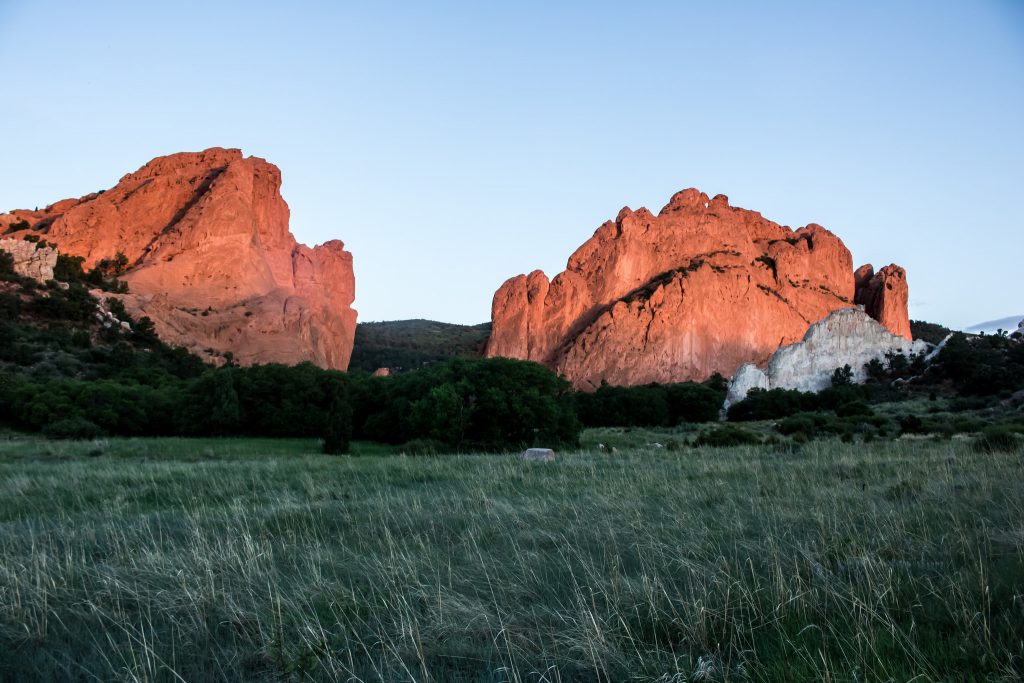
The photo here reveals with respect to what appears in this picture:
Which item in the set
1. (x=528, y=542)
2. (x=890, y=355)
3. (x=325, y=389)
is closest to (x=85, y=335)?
(x=325, y=389)

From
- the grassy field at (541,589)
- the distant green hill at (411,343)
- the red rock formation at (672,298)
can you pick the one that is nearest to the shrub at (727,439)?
the grassy field at (541,589)

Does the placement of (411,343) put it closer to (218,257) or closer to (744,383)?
(218,257)

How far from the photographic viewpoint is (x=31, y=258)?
63625 mm

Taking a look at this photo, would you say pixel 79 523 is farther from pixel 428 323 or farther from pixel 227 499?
pixel 428 323

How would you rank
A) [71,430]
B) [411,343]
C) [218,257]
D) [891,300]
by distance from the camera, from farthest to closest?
[411,343]
[891,300]
[218,257]
[71,430]

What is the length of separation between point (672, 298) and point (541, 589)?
86730 mm

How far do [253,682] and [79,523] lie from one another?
6780mm

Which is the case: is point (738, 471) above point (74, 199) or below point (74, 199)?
below

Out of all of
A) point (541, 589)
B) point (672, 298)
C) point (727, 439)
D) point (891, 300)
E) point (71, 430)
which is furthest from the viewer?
point (891, 300)

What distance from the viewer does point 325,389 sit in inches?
1649

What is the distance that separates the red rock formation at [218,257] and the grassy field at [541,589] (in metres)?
64.0

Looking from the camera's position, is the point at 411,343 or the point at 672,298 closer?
the point at 672,298

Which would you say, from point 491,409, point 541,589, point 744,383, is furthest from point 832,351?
point 541,589

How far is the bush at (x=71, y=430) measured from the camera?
106 ft
